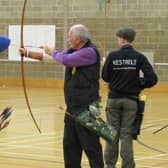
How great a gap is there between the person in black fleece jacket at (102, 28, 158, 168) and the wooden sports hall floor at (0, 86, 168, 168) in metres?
1.17

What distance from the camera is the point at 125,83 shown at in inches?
295

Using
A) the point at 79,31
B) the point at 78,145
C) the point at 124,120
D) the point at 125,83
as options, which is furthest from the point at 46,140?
the point at 79,31

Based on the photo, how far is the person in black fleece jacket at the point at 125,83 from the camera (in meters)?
7.50

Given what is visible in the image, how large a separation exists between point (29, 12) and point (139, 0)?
4.71 m

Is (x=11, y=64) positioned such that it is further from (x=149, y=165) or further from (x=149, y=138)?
(x=149, y=165)

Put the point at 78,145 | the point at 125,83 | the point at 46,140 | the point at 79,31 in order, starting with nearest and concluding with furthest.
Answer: the point at 79,31
the point at 78,145
the point at 125,83
the point at 46,140

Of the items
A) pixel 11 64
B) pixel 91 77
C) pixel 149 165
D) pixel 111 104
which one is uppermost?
pixel 91 77

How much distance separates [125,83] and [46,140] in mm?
3902

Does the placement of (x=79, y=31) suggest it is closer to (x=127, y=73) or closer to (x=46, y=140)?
(x=127, y=73)

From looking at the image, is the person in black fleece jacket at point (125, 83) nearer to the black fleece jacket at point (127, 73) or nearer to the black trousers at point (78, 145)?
the black fleece jacket at point (127, 73)

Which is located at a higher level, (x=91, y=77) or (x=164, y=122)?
(x=91, y=77)

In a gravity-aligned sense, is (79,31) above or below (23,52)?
above

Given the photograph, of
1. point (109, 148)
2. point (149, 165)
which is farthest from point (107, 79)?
point (149, 165)

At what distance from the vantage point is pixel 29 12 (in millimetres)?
26391
